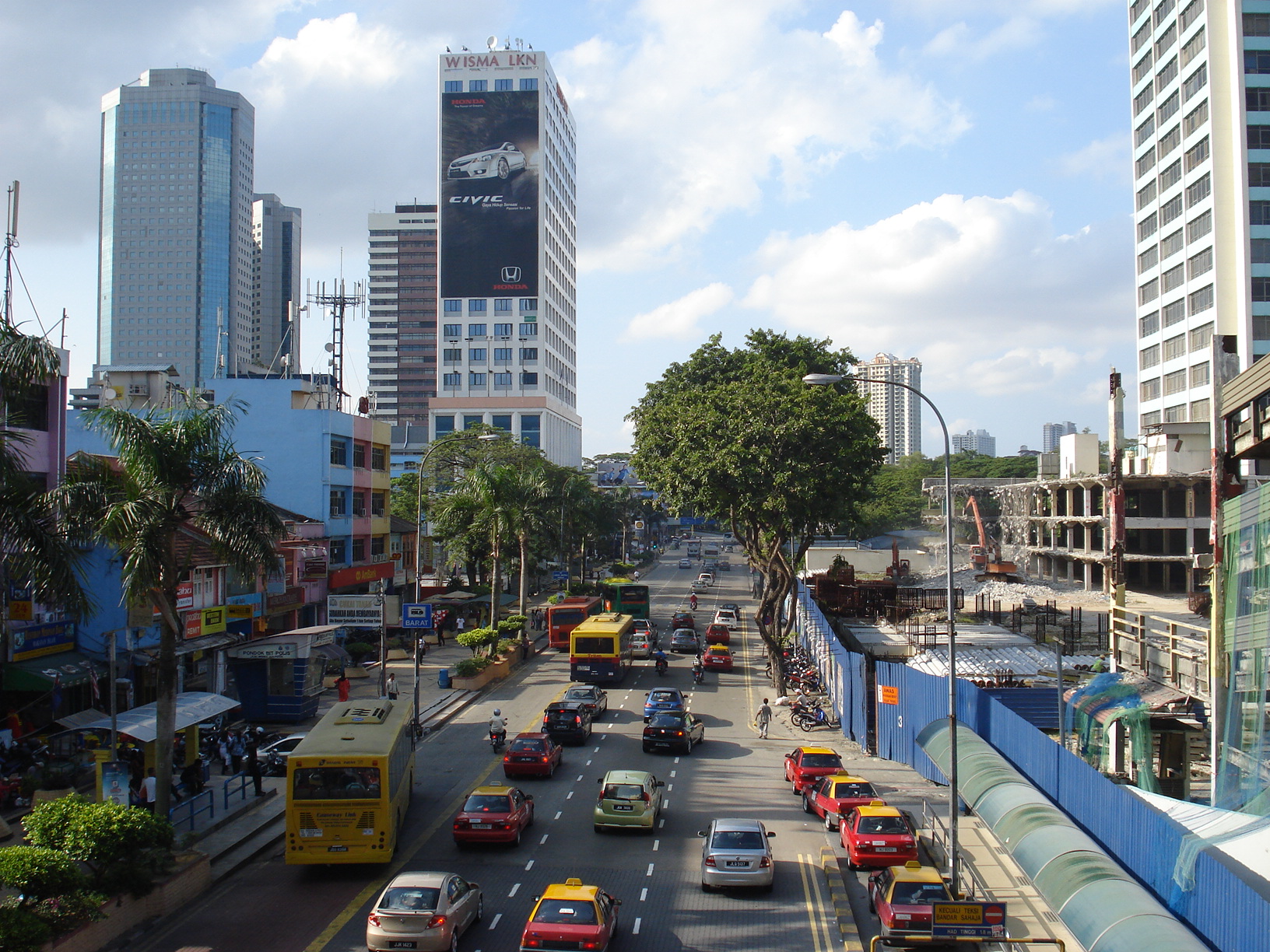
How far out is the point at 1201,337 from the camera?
64875 millimetres

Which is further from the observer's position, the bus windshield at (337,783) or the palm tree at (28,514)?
the bus windshield at (337,783)

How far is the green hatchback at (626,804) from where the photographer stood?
20859 mm

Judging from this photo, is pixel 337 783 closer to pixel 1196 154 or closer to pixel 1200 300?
pixel 1200 300

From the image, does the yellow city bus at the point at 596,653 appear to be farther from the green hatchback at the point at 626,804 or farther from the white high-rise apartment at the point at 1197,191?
the white high-rise apartment at the point at 1197,191

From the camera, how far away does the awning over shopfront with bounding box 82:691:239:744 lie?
861 inches

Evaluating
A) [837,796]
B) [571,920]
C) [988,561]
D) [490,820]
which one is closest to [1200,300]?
[988,561]

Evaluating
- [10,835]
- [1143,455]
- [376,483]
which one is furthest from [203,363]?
[10,835]

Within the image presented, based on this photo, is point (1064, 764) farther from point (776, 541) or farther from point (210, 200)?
point (210, 200)

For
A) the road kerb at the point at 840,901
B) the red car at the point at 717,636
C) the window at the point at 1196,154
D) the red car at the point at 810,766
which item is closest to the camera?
the road kerb at the point at 840,901

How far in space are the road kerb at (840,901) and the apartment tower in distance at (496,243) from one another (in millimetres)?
100341

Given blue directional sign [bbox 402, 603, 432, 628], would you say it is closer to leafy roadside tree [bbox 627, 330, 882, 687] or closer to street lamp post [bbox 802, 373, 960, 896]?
leafy roadside tree [bbox 627, 330, 882, 687]

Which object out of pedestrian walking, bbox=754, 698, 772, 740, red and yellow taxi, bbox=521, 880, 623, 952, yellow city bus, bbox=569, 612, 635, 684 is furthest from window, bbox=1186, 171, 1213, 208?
red and yellow taxi, bbox=521, 880, 623, 952

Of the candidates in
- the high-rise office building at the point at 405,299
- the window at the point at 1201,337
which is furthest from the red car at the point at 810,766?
the high-rise office building at the point at 405,299

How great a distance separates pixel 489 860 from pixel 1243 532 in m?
15.2
